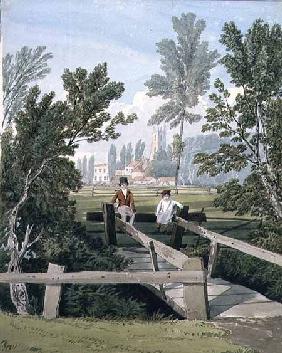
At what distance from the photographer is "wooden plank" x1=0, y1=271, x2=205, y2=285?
3520 millimetres

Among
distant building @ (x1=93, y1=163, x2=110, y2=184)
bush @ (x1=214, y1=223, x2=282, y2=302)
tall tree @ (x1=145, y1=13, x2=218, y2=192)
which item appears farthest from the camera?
bush @ (x1=214, y1=223, x2=282, y2=302)

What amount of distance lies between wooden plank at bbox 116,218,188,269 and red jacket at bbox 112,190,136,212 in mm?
91

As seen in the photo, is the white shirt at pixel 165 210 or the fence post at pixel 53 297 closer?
the fence post at pixel 53 297

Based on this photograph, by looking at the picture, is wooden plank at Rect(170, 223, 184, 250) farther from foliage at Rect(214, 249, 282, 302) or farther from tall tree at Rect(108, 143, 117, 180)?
tall tree at Rect(108, 143, 117, 180)

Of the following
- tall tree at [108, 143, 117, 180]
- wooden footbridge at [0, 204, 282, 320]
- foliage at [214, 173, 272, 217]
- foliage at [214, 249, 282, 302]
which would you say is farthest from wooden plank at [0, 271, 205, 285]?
tall tree at [108, 143, 117, 180]

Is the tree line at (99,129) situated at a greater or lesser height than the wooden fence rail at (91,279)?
greater

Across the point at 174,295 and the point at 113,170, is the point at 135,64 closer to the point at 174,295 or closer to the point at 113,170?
the point at 113,170

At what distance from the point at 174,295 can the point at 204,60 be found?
1.18 m

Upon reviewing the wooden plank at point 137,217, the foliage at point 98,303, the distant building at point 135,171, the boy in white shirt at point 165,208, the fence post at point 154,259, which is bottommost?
the foliage at point 98,303

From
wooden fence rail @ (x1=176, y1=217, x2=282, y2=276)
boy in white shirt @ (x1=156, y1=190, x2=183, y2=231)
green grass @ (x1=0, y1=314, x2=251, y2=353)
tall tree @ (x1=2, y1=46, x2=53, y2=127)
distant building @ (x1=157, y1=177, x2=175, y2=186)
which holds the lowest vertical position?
green grass @ (x1=0, y1=314, x2=251, y2=353)

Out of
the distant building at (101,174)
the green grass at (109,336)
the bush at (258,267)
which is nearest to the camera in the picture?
the green grass at (109,336)

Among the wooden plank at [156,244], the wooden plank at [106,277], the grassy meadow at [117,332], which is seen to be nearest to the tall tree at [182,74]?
the grassy meadow at [117,332]

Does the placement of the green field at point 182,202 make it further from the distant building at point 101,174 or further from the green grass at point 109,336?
the green grass at point 109,336

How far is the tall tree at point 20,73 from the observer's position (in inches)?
137
